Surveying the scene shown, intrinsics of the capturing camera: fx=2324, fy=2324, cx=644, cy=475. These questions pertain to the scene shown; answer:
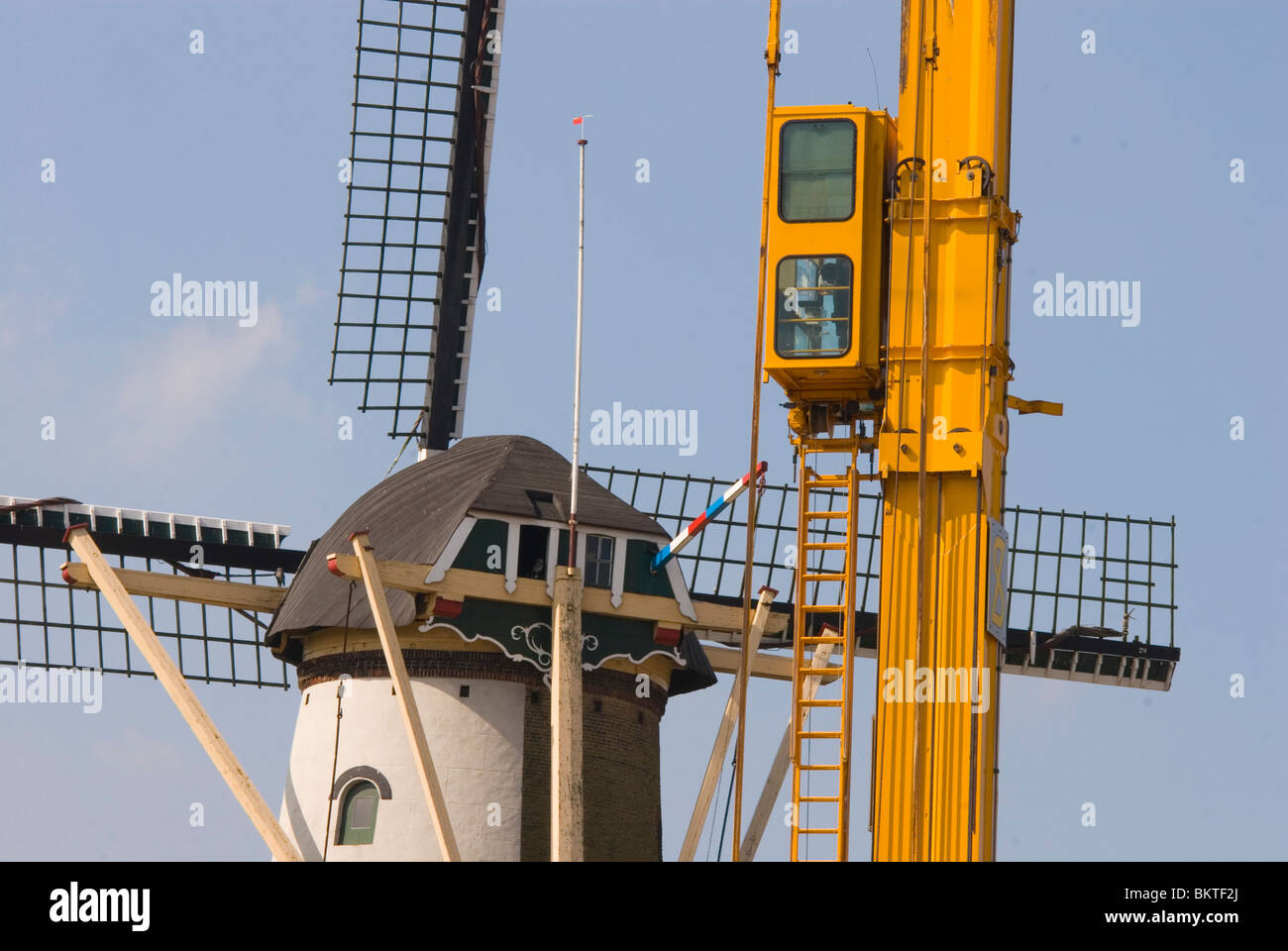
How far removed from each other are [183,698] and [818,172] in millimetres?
12691

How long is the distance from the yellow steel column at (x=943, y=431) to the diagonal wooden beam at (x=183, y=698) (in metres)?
10.4

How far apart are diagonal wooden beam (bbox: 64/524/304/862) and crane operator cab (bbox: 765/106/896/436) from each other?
10.5m

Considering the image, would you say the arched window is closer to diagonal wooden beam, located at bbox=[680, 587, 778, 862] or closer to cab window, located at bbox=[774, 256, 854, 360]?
diagonal wooden beam, located at bbox=[680, 587, 778, 862]

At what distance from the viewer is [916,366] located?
26891 millimetres

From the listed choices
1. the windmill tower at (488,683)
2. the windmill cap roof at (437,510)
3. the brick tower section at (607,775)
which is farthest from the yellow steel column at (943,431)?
the windmill cap roof at (437,510)

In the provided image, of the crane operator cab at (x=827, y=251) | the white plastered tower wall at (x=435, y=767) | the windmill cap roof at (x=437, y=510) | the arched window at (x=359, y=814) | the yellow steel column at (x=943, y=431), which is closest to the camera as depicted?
the yellow steel column at (x=943, y=431)

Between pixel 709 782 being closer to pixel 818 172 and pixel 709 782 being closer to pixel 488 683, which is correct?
pixel 488 683

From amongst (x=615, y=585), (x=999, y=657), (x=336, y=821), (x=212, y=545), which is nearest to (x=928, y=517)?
(x=999, y=657)

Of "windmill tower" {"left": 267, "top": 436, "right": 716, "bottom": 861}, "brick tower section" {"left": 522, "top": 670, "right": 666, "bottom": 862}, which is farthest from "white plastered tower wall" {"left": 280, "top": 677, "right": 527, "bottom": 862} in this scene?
"brick tower section" {"left": 522, "top": 670, "right": 666, "bottom": 862}

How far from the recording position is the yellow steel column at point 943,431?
85.1ft

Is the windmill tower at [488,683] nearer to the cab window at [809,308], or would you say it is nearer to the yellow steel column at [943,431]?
the cab window at [809,308]

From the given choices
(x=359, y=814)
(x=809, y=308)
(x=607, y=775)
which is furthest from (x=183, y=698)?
(x=809, y=308)

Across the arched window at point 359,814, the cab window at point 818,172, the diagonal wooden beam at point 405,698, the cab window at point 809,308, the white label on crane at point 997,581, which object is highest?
the cab window at point 818,172

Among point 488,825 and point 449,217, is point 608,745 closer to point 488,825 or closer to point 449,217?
point 488,825
